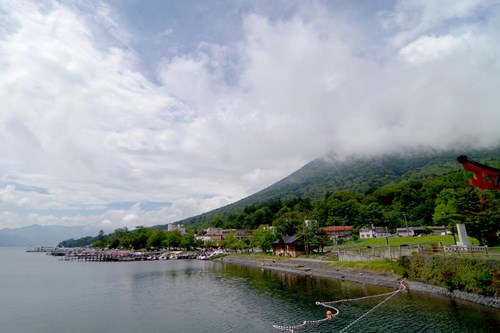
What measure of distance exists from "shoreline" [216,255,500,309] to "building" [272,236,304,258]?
15.8 feet

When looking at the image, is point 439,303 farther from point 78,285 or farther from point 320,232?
point 78,285

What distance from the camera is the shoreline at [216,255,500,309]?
908 inches

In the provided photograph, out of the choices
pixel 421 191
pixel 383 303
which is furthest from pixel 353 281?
pixel 421 191

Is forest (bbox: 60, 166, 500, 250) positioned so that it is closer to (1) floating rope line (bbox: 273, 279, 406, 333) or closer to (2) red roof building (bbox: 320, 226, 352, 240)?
(2) red roof building (bbox: 320, 226, 352, 240)

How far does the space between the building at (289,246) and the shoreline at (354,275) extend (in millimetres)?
4830

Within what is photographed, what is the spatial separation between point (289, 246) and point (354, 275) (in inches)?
1008

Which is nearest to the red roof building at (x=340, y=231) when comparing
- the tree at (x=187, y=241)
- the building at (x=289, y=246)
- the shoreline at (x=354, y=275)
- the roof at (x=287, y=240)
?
the building at (x=289, y=246)

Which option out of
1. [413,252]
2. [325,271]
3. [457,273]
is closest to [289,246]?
[325,271]

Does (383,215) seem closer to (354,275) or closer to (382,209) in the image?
(382,209)

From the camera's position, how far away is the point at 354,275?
3594cm

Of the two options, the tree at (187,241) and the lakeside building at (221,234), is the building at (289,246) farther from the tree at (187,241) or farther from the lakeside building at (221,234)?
the tree at (187,241)

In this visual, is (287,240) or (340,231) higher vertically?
(340,231)

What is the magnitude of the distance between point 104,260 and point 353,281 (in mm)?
84263

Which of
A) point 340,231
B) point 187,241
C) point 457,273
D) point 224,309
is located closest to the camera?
point 457,273
